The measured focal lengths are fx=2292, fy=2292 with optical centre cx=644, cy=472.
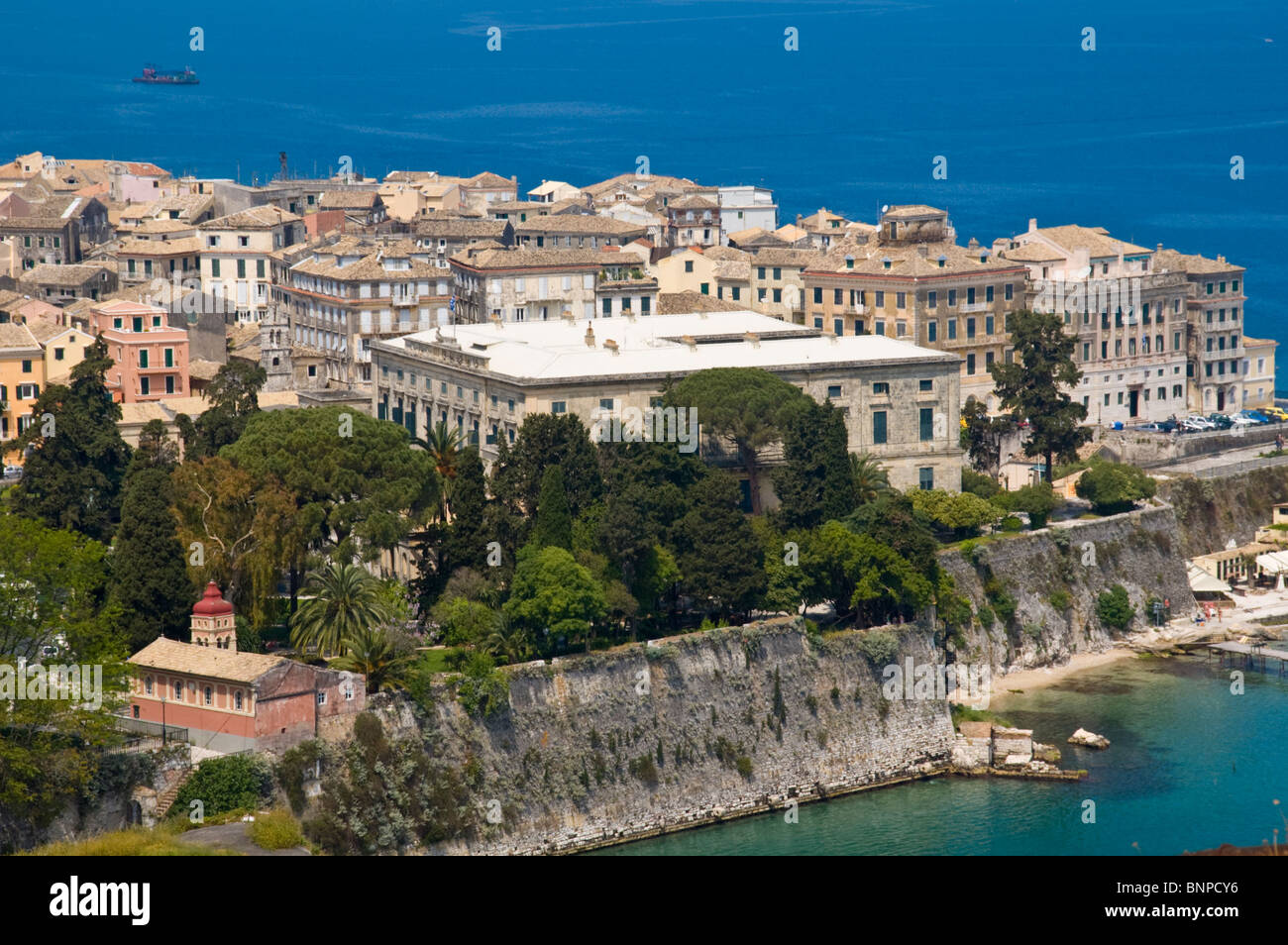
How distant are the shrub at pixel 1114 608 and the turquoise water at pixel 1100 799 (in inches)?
237

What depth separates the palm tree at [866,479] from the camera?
69188 mm

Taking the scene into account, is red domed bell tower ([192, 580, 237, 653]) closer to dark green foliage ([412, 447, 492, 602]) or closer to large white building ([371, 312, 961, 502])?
dark green foliage ([412, 447, 492, 602])

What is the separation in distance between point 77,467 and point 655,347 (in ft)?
65.3

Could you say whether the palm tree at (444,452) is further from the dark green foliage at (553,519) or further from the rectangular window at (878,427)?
the rectangular window at (878,427)

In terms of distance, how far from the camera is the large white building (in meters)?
71.9

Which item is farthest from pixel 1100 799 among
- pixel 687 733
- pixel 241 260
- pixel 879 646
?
pixel 241 260

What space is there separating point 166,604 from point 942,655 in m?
24.0

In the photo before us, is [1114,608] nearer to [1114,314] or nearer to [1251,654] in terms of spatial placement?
[1251,654]

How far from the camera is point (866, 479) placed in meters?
70.5

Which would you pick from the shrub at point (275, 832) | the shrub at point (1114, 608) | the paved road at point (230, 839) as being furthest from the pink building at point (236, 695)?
the shrub at point (1114, 608)

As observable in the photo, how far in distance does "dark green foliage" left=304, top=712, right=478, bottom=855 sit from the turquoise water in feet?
16.0

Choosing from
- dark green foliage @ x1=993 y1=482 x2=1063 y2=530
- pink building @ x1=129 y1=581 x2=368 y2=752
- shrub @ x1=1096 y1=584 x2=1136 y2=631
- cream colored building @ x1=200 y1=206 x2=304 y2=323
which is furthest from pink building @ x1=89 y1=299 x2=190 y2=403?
shrub @ x1=1096 y1=584 x2=1136 y2=631
